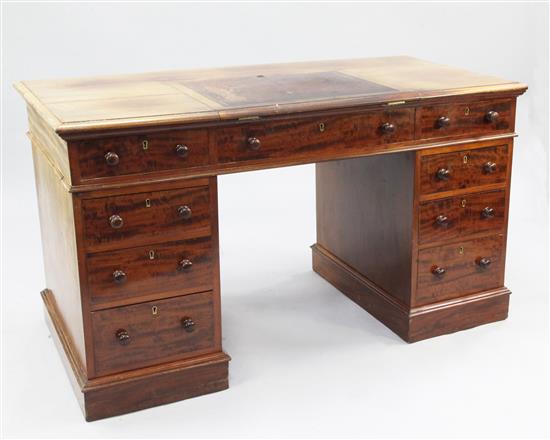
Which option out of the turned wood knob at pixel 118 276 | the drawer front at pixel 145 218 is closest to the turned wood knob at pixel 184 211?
the drawer front at pixel 145 218

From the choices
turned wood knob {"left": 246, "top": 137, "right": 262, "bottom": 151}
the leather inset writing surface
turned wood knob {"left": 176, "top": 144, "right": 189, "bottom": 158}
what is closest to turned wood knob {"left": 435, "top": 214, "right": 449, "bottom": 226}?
the leather inset writing surface

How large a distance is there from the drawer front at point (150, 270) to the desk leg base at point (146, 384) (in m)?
0.25

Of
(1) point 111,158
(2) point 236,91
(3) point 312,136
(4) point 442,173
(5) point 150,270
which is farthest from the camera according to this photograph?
(4) point 442,173

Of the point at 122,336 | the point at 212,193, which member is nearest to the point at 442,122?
the point at 212,193

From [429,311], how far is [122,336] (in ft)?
3.81

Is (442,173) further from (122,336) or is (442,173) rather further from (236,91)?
(122,336)

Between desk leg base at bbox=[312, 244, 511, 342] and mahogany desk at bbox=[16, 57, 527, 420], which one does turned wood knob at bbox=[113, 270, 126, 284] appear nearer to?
mahogany desk at bbox=[16, 57, 527, 420]

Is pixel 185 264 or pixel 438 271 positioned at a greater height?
pixel 185 264

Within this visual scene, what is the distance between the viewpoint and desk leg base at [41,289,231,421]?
2.89 m

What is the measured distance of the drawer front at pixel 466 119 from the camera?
10.3 feet

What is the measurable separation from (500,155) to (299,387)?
3.66ft

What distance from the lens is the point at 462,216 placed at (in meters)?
3.34

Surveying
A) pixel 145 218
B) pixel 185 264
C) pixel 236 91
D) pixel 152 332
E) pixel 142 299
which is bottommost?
pixel 152 332

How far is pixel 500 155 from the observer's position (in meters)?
3.33
